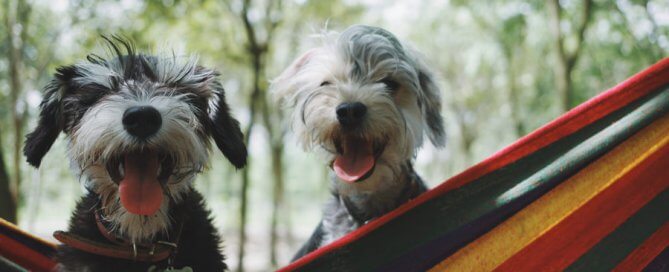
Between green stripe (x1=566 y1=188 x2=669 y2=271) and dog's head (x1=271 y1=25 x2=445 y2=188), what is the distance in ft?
3.94

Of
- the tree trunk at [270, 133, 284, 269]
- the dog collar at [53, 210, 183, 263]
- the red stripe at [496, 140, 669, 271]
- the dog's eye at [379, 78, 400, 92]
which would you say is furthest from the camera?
the tree trunk at [270, 133, 284, 269]

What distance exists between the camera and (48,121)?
2699 millimetres

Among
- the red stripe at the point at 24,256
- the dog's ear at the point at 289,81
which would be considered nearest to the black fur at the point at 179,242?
the red stripe at the point at 24,256

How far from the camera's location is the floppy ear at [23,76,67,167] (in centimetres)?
262

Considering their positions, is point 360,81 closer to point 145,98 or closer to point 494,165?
point 494,165

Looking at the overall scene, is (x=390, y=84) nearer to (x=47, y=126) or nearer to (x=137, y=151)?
(x=137, y=151)

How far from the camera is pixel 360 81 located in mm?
3404

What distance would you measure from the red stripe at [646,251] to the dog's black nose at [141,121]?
2.30 m

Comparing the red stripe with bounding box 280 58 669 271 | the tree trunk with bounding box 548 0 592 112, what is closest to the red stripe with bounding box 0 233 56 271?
the red stripe with bounding box 280 58 669 271

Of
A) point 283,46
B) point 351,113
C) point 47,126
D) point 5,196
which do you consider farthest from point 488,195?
point 283,46

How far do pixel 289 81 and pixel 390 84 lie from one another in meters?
0.76

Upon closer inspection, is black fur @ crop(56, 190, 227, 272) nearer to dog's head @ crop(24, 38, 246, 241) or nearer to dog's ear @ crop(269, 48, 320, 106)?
dog's head @ crop(24, 38, 246, 241)

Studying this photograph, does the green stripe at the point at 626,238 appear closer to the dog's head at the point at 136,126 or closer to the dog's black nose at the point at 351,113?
the dog's black nose at the point at 351,113

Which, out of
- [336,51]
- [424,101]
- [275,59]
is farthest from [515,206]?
[275,59]
